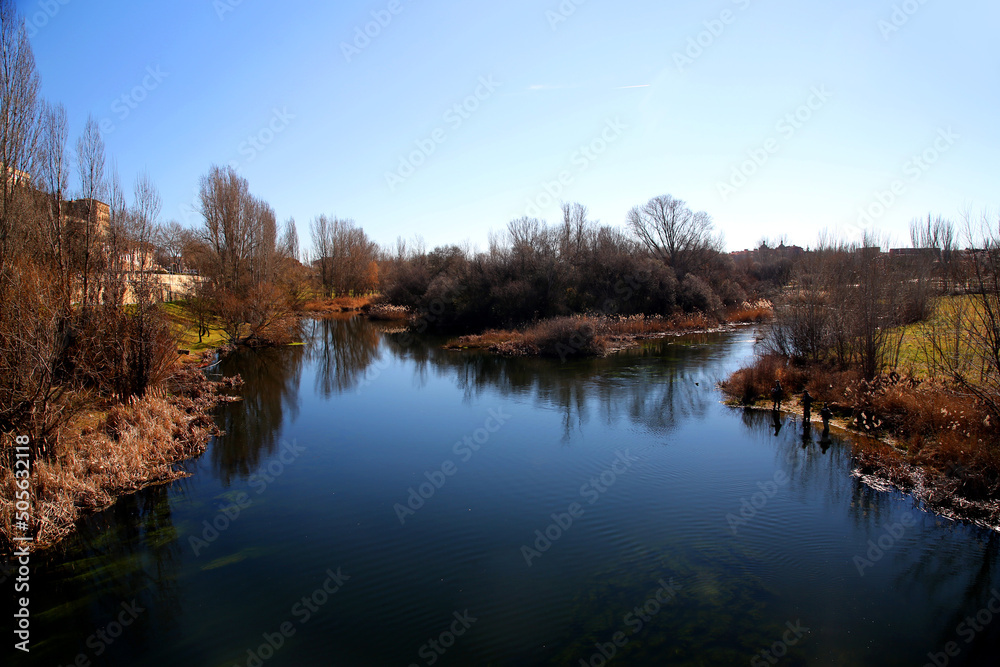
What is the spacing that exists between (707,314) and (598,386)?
21.4 meters

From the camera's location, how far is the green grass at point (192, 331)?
26609 mm

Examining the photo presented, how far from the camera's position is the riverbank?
30.6 feet

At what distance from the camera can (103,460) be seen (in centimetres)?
1053

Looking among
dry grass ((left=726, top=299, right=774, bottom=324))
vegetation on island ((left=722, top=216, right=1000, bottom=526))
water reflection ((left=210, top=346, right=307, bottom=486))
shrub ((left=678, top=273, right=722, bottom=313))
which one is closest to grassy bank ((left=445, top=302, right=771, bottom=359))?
dry grass ((left=726, top=299, right=774, bottom=324))

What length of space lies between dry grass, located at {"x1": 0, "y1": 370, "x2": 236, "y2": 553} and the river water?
1.43 feet

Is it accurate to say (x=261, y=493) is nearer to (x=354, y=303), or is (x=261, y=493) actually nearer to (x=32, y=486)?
(x=32, y=486)

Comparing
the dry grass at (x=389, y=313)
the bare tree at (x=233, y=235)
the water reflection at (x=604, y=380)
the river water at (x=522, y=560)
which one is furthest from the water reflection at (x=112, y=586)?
the dry grass at (x=389, y=313)

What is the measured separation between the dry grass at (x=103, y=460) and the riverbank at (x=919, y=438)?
1459 cm

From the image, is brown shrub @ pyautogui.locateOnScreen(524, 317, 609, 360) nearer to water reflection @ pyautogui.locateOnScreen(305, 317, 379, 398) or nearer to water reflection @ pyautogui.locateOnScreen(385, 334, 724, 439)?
water reflection @ pyautogui.locateOnScreen(385, 334, 724, 439)

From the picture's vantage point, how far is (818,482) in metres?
10.6

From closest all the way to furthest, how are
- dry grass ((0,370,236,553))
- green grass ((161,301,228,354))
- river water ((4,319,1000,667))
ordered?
river water ((4,319,1000,667)), dry grass ((0,370,236,553)), green grass ((161,301,228,354))

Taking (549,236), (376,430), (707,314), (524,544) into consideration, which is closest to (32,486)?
(376,430)

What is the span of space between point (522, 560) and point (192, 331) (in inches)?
1135

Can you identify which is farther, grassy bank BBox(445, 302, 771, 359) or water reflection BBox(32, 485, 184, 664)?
grassy bank BBox(445, 302, 771, 359)
